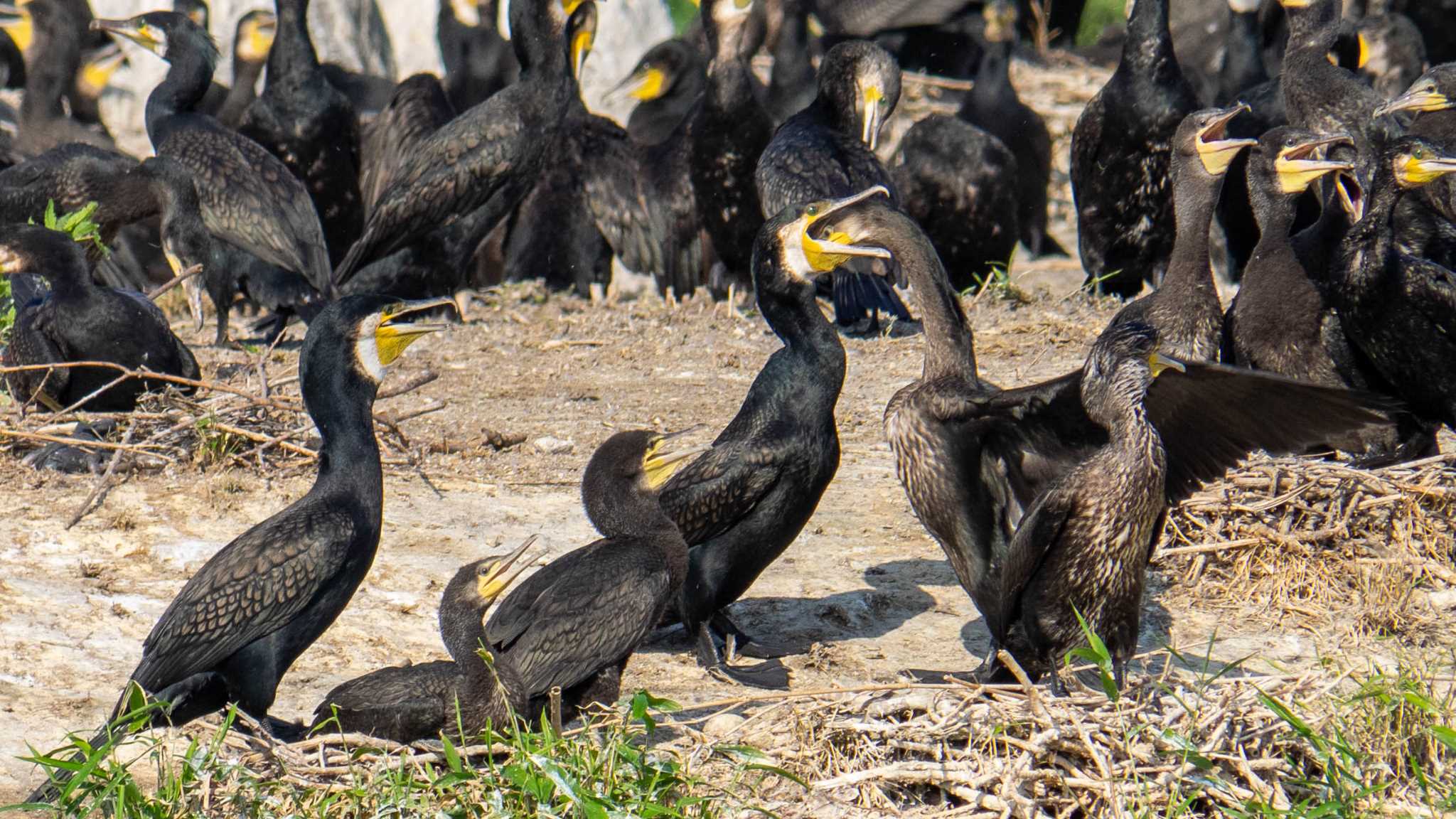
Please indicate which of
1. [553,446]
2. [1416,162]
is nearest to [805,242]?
[553,446]

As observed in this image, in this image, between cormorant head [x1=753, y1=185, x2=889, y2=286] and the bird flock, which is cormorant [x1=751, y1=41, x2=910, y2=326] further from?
cormorant head [x1=753, y1=185, x2=889, y2=286]

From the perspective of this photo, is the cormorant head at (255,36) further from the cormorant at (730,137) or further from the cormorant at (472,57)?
the cormorant at (730,137)

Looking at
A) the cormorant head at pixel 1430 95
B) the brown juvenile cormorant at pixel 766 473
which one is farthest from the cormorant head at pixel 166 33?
the cormorant head at pixel 1430 95

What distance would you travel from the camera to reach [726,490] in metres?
5.11

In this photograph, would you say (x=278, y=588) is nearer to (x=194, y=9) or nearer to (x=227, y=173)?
(x=227, y=173)

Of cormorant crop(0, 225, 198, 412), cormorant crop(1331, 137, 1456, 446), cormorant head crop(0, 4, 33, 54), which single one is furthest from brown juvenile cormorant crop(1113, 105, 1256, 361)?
cormorant head crop(0, 4, 33, 54)

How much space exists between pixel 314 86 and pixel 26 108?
2.71m

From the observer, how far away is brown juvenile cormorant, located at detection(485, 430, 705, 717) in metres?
4.32

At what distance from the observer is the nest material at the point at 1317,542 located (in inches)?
214

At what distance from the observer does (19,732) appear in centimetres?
437

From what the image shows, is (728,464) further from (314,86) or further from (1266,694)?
(314,86)

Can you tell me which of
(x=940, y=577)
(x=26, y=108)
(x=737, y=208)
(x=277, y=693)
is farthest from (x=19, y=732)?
(x=26, y=108)

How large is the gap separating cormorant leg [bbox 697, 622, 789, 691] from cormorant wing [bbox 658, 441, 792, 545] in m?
0.28

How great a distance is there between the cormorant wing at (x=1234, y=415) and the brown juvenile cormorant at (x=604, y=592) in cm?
121
